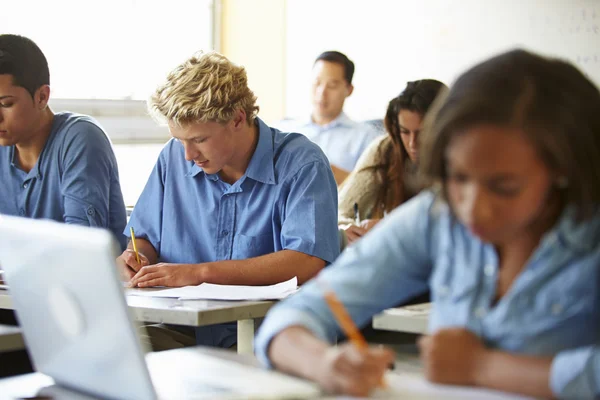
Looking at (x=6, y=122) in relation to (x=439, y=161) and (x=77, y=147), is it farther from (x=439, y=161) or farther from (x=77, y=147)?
(x=439, y=161)

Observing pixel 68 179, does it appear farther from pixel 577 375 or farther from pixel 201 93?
pixel 577 375

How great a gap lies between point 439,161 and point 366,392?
12.7 inches

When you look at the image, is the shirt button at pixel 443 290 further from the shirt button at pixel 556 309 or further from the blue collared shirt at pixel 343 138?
the blue collared shirt at pixel 343 138

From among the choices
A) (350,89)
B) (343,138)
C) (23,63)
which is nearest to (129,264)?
(23,63)

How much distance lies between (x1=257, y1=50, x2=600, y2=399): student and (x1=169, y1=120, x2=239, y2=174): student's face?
4.22ft

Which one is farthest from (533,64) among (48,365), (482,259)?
(48,365)

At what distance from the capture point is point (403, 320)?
2.02 metres

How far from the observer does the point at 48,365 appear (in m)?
1.34

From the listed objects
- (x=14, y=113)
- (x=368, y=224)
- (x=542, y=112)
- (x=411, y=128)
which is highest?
(x=542, y=112)

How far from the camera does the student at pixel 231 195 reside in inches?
99.2

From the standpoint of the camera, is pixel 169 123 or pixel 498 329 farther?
pixel 169 123

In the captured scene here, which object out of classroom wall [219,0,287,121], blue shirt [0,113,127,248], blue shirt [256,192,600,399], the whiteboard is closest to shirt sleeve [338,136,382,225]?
the whiteboard

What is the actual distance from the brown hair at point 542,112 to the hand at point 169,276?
133cm

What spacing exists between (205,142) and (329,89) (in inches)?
122
